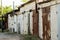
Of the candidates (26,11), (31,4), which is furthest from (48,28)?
(26,11)

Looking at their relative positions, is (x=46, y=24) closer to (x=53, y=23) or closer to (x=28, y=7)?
(x=53, y=23)

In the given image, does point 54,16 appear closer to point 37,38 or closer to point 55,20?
point 55,20

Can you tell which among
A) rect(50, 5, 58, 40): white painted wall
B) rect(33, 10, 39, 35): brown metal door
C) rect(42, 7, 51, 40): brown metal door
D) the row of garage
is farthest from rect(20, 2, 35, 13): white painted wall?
rect(50, 5, 58, 40): white painted wall

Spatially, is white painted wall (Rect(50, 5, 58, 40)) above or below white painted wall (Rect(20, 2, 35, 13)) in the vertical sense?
below

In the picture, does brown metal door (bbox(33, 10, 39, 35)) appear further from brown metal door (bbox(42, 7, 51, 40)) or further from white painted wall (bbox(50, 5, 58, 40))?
white painted wall (bbox(50, 5, 58, 40))

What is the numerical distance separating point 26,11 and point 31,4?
7.10 ft

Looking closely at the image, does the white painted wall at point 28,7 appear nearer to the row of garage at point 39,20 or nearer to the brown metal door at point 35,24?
the row of garage at point 39,20

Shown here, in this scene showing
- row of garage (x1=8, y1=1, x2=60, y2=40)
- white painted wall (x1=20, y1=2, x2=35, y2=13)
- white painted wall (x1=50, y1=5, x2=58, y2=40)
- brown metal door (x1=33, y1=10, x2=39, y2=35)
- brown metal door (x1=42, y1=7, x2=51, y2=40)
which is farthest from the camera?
white painted wall (x1=20, y1=2, x2=35, y2=13)

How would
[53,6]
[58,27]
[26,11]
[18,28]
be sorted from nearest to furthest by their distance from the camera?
[58,27], [53,6], [26,11], [18,28]

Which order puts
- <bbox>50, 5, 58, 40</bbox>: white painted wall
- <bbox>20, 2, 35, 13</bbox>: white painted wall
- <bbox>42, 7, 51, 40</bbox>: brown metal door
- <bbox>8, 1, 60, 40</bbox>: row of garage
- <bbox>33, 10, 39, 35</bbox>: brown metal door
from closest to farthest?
1. <bbox>50, 5, 58, 40</bbox>: white painted wall
2. <bbox>8, 1, 60, 40</bbox>: row of garage
3. <bbox>42, 7, 51, 40</bbox>: brown metal door
4. <bbox>33, 10, 39, 35</bbox>: brown metal door
5. <bbox>20, 2, 35, 13</bbox>: white painted wall

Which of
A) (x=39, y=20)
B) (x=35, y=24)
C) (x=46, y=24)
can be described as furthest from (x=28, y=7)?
(x=46, y=24)

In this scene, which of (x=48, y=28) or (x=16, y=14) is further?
(x=16, y=14)

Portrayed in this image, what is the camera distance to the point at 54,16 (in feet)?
50.8

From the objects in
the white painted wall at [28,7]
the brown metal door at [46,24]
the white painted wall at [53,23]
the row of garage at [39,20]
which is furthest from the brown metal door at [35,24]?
the white painted wall at [53,23]
